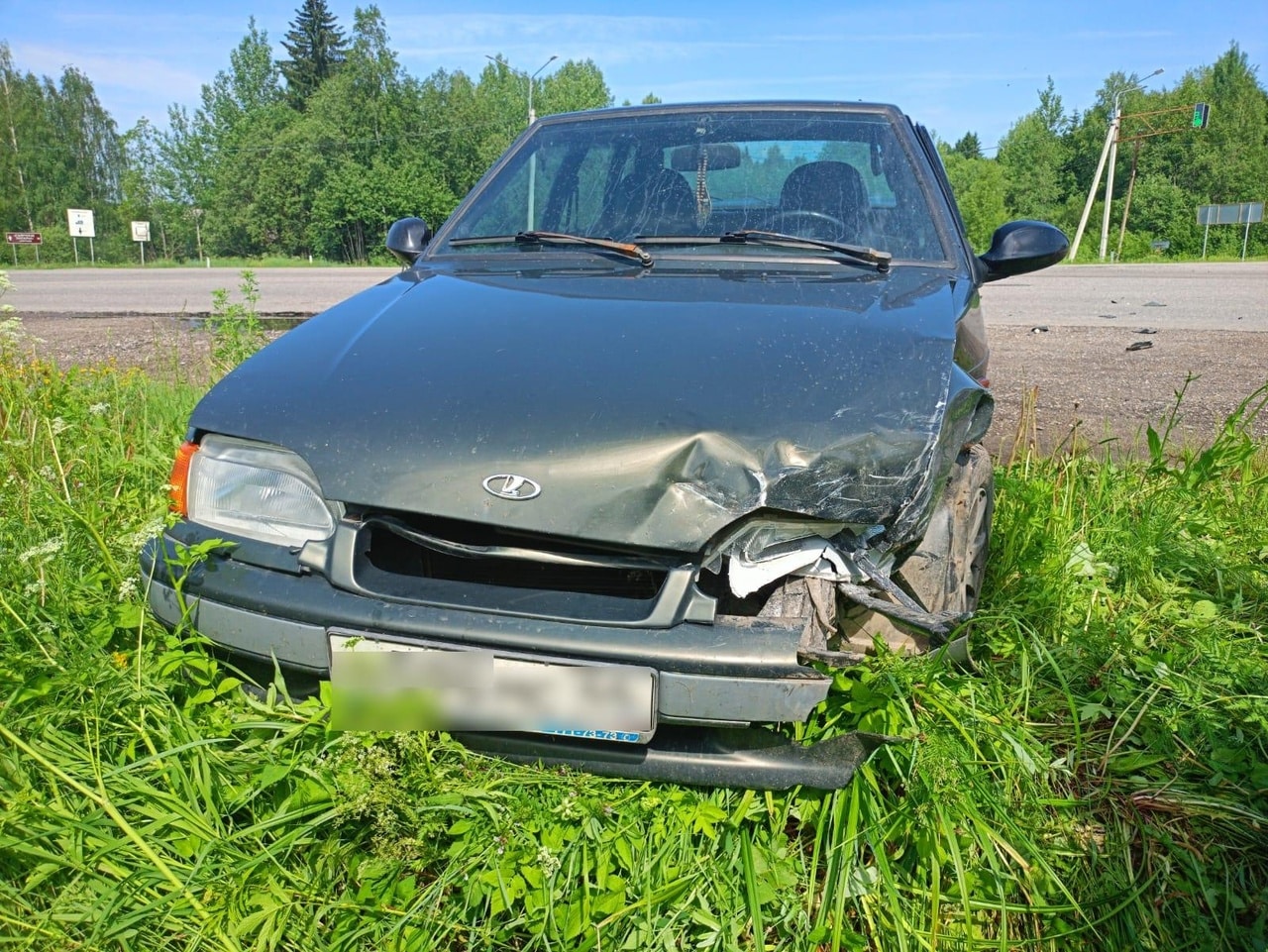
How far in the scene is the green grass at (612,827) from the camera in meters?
1.83

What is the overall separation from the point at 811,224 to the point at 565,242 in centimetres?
80

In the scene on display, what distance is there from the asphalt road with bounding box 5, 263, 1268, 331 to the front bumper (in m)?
8.23

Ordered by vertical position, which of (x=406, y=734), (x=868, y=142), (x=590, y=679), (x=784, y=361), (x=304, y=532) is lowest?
(x=406, y=734)

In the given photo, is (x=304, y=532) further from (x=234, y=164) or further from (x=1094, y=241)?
(x=234, y=164)

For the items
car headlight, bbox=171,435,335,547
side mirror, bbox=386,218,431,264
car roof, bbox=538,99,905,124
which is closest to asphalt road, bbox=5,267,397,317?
side mirror, bbox=386,218,431,264

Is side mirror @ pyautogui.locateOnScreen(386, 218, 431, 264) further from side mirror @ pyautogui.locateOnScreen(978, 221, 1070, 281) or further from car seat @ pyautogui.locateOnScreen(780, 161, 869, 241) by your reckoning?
side mirror @ pyautogui.locateOnScreen(978, 221, 1070, 281)

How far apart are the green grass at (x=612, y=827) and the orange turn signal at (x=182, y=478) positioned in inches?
12.4

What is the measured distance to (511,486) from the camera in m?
1.86

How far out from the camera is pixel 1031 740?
2203mm

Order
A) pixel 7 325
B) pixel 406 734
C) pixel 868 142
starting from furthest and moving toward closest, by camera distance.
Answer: pixel 7 325 → pixel 868 142 → pixel 406 734

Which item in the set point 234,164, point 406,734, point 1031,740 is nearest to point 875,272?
point 1031,740

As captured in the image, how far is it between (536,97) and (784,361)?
8107 centimetres

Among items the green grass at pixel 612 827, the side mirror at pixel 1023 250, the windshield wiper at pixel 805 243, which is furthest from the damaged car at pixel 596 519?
the side mirror at pixel 1023 250

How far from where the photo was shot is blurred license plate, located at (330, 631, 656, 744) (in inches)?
70.8
